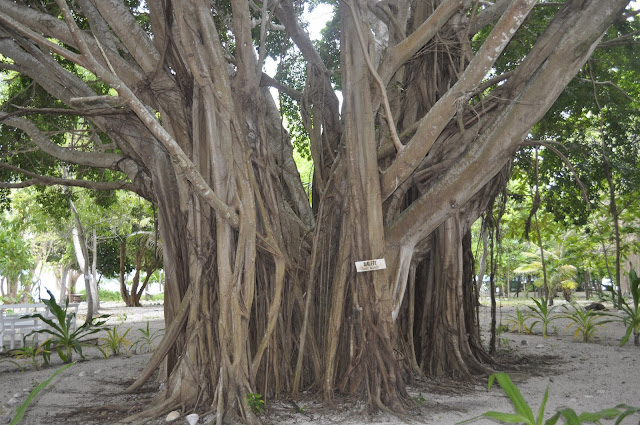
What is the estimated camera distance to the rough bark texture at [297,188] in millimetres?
3484

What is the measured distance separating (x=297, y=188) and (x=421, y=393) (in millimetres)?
1851

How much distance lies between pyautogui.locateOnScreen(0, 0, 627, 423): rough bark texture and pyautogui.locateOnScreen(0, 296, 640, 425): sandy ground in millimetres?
→ 192

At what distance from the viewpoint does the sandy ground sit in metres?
3.35

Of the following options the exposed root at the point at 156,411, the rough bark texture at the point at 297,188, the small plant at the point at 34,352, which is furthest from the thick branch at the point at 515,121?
the small plant at the point at 34,352

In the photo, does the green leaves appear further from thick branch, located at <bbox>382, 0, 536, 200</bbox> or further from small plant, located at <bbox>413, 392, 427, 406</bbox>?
thick branch, located at <bbox>382, 0, 536, 200</bbox>

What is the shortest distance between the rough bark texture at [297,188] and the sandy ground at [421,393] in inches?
7.6

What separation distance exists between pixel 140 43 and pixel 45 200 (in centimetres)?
516

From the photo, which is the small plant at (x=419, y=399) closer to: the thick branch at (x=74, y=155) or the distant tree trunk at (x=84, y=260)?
the thick branch at (x=74, y=155)

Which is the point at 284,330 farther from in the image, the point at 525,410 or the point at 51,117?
the point at 51,117

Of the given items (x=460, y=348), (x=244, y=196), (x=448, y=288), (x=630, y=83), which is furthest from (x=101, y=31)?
(x=630, y=83)

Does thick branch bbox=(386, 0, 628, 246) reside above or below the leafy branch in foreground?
above

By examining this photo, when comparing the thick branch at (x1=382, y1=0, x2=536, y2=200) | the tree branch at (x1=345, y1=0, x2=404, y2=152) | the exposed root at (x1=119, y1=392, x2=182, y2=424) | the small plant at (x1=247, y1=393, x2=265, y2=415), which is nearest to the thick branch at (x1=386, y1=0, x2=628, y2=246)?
the thick branch at (x1=382, y1=0, x2=536, y2=200)

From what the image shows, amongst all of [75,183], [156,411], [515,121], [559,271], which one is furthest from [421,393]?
[559,271]

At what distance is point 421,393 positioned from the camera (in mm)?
3916
